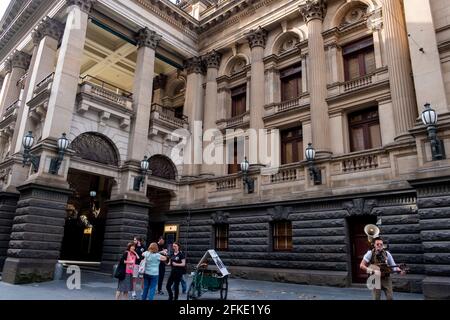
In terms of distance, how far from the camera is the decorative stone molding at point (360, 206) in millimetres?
15156

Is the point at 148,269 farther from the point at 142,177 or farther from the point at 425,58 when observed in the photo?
the point at 425,58

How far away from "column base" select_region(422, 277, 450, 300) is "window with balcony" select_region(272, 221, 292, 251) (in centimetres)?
671

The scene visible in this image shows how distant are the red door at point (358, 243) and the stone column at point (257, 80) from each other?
7.01 m

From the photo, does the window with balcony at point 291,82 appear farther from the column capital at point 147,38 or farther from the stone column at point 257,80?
the column capital at point 147,38

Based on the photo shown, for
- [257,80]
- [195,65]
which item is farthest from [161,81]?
[257,80]

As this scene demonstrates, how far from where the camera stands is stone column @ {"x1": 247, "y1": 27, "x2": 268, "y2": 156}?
21.6 metres

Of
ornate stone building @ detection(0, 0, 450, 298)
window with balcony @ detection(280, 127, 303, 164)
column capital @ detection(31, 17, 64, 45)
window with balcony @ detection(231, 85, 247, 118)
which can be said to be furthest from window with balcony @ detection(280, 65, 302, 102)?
column capital @ detection(31, 17, 64, 45)

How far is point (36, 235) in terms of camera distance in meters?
16.1

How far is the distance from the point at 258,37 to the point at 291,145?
314 inches

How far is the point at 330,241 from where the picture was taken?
15.9 m

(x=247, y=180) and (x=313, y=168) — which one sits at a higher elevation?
(x=313, y=168)

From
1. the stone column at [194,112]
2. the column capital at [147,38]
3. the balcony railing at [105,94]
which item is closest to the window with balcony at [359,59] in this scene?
the stone column at [194,112]

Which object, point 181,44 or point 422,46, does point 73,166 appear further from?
point 422,46

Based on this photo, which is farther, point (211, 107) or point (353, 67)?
point (211, 107)
